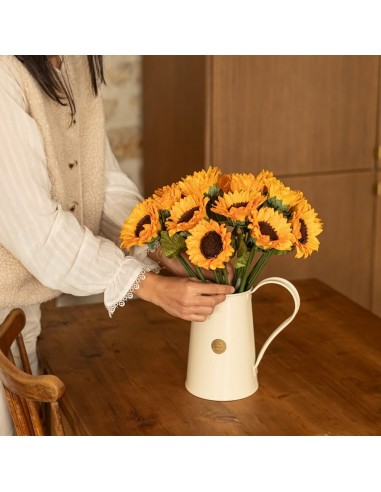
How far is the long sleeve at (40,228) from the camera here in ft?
5.42

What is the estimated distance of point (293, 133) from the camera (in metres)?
2.87

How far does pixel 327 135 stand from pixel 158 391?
5.06 ft

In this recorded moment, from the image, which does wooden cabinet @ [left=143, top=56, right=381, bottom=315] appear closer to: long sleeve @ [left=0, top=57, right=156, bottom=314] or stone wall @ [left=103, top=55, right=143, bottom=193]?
stone wall @ [left=103, top=55, right=143, bottom=193]

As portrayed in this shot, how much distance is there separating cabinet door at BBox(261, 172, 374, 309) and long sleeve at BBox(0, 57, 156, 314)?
4.33 ft

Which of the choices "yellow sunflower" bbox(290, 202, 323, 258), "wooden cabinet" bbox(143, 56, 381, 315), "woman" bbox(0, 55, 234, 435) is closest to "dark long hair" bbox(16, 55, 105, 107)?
"woman" bbox(0, 55, 234, 435)

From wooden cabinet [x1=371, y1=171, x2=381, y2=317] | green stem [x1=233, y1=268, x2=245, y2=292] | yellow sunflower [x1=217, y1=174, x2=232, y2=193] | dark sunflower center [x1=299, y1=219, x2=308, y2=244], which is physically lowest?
wooden cabinet [x1=371, y1=171, x2=381, y2=317]

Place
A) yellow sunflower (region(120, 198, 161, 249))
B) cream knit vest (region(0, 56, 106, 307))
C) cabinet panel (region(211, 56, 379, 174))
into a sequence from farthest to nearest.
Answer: cabinet panel (region(211, 56, 379, 174)) < cream knit vest (region(0, 56, 106, 307)) < yellow sunflower (region(120, 198, 161, 249))

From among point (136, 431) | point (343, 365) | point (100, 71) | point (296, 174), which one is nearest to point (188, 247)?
point (136, 431)

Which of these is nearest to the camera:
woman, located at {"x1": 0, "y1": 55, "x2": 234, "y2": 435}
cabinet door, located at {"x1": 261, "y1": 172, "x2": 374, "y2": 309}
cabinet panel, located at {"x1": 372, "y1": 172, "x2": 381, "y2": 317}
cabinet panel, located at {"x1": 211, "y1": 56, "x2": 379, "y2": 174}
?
woman, located at {"x1": 0, "y1": 55, "x2": 234, "y2": 435}

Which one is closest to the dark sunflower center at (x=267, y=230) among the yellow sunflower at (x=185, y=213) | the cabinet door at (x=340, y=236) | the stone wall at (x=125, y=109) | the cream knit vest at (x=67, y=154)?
the yellow sunflower at (x=185, y=213)

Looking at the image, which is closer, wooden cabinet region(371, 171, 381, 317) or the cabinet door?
the cabinet door

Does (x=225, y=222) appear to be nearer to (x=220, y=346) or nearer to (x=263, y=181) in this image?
(x=263, y=181)

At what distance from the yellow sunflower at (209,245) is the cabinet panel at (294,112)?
4.35 feet

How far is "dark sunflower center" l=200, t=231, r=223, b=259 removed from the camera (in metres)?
1.44
